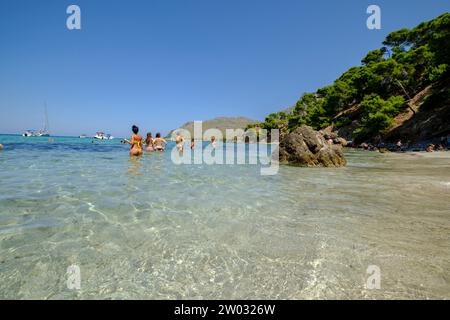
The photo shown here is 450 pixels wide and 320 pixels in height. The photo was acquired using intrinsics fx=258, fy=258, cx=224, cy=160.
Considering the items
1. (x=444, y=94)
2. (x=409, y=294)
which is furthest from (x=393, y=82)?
(x=409, y=294)

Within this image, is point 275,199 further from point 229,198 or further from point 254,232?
point 254,232

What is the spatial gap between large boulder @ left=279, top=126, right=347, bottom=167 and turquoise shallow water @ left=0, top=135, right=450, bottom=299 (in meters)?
7.66

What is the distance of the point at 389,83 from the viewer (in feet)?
152

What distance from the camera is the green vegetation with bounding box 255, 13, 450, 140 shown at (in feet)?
109

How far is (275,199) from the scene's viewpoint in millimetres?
6148

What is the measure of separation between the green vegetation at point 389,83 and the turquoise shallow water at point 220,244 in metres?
34.6

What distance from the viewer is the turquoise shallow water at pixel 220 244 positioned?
2.53m
